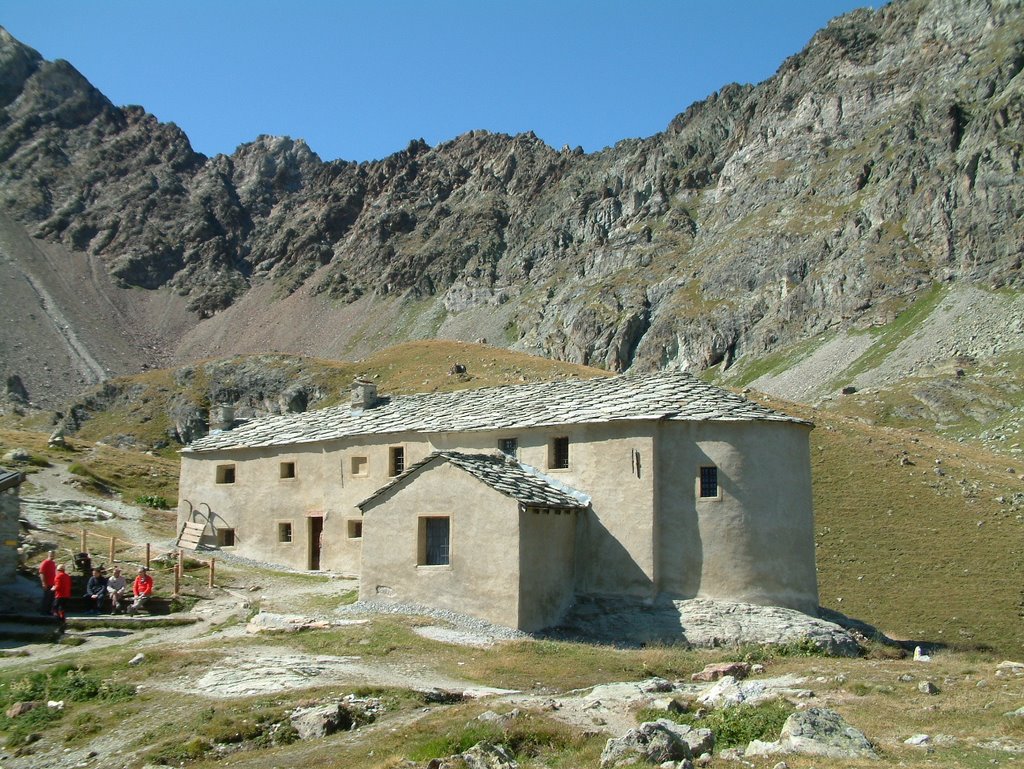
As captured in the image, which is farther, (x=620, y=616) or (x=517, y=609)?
(x=620, y=616)

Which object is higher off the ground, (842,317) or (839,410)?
(842,317)

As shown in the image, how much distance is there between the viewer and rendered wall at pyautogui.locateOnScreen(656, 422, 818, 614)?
95.6ft

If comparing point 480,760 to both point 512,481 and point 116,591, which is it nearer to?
point 512,481

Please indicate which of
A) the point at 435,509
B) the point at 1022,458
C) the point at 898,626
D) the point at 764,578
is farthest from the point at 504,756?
the point at 1022,458

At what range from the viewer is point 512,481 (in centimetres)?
2897

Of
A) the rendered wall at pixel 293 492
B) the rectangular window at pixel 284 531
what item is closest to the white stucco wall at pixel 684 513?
the rendered wall at pixel 293 492

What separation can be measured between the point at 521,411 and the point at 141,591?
48.6ft

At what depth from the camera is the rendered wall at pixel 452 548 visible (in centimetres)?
2654

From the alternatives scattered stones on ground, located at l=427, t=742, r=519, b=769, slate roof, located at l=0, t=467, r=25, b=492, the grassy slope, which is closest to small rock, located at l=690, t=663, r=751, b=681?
scattered stones on ground, located at l=427, t=742, r=519, b=769

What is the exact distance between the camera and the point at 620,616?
28.7 meters

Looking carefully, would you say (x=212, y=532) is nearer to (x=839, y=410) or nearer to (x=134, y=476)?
(x=134, y=476)

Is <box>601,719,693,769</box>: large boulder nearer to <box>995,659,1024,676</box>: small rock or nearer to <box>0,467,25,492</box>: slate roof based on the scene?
<box>995,659,1024,676</box>: small rock

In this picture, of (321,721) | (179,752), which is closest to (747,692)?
(321,721)

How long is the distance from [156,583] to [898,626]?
29313 mm
